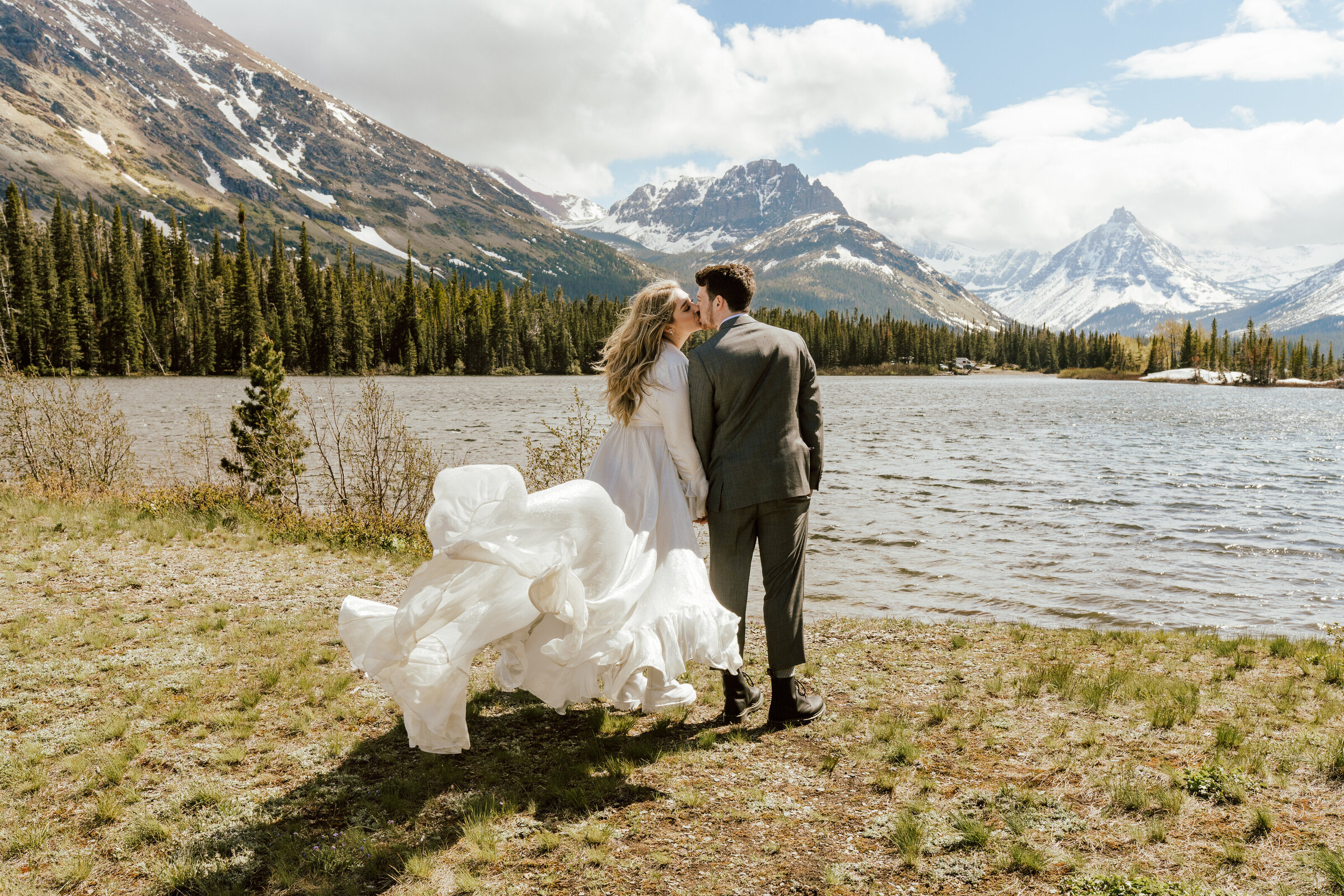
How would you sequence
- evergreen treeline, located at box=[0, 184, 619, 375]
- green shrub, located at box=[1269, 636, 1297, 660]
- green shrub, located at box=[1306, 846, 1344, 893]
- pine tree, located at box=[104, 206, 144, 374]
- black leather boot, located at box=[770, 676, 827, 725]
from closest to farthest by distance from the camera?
1. green shrub, located at box=[1306, 846, 1344, 893]
2. black leather boot, located at box=[770, 676, 827, 725]
3. green shrub, located at box=[1269, 636, 1297, 660]
4. evergreen treeline, located at box=[0, 184, 619, 375]
5. pine tree, located at box=[104, 206, 144, 374]

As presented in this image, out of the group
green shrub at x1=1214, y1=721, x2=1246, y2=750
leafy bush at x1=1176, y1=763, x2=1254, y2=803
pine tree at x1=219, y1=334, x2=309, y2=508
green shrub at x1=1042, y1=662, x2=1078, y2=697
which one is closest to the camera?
leafy bush at x1=1176, y1=763, x2=1254, y2=803

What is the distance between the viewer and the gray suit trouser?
6051 mm

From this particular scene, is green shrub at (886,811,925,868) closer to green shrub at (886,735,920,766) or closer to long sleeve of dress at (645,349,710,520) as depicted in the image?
green shrub at (886,735,920,766)

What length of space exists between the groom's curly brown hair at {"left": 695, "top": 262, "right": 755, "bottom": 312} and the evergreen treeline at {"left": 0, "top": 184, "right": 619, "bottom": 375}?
91.0 metres

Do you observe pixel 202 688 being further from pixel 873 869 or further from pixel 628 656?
pixel 873 869

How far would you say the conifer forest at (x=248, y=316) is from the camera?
3873 inches

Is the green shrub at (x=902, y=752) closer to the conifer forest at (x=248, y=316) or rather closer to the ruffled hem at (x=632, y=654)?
the ruffled hem at (x=632, y=654)

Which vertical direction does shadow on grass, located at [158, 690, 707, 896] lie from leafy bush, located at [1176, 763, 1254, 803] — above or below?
below

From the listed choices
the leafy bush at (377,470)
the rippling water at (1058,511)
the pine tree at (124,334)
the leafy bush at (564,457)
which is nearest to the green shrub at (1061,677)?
the rippling water at (1058,511)

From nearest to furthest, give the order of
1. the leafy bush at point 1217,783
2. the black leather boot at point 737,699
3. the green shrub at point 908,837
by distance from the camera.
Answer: the green shrub at point 908,837
the leafy bush at point 1217,783
the black leather boot at point 737,699

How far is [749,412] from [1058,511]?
19.6m

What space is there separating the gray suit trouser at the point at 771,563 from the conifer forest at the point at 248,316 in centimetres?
6853

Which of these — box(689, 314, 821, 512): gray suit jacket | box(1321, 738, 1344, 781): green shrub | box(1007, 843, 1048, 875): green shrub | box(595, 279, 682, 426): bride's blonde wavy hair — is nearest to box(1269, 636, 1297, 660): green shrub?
box(1321, 738, 1344, 781): green shrub

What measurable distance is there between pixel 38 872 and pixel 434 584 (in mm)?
2591
